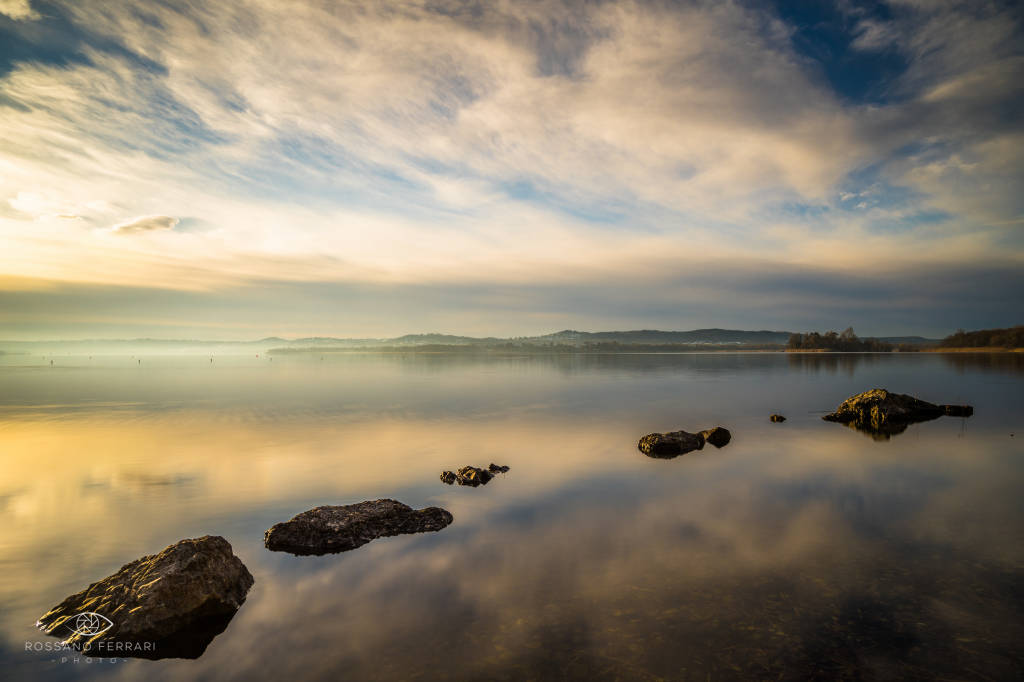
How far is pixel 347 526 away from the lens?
10422mm

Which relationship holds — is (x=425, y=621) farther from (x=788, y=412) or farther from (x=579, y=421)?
(x=788, y=412)

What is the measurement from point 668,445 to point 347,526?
12141 mm

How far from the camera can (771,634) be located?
675 centimetres

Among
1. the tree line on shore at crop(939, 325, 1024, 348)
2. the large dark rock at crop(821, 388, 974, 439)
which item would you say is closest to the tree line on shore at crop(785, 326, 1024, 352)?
the tree line on shore at crop(939, 325, 1024, 348)

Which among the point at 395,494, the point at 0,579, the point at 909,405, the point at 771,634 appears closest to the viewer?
the point at 771,634

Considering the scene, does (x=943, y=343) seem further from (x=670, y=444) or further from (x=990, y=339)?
(x=670, y=444)

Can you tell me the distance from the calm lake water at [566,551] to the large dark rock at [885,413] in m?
1.21

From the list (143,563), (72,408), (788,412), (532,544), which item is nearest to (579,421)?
(788,412)

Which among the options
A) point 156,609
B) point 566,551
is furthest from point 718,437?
point 156,609

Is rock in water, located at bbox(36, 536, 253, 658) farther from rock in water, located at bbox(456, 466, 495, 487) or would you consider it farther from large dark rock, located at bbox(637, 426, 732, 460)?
large dark rock, located at bbox(637, 426, 732, 460)

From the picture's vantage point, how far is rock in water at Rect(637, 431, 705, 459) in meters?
18.0

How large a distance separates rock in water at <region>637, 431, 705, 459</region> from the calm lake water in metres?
0.75

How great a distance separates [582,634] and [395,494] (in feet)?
27.3

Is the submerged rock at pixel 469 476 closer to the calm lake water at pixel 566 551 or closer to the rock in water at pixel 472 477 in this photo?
the rock in water at pixel 472 477
